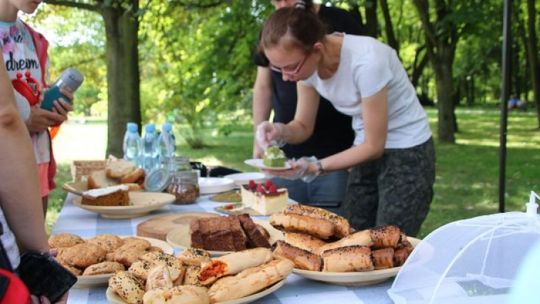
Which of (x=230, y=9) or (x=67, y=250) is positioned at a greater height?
(x=230, y=9)

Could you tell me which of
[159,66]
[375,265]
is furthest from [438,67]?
[375,265]

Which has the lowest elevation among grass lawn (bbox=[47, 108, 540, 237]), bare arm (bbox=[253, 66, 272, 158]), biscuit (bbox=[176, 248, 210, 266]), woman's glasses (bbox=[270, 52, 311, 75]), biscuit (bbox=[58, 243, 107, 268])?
grass lawn (bbox=[47, 108, 540, 237])

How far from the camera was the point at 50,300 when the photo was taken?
3.38 feet

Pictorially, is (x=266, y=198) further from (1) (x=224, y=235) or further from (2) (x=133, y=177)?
(2) (x=133, y=177)

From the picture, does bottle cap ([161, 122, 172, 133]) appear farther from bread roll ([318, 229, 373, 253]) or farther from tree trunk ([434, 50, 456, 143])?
tree trunk ([434, 50, 456, 143])

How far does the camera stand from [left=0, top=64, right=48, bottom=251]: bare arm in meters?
1.00

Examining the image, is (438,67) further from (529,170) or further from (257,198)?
(257,198)

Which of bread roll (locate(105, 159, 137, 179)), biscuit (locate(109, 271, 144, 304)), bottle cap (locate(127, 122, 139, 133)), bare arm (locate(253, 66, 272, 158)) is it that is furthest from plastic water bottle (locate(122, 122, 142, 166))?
biscuit (locate(109, 271, 144, 304))

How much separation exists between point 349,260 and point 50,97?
131cm

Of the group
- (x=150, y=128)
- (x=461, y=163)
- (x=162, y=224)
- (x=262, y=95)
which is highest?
(x=262, y=95)

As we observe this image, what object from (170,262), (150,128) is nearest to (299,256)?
(170,262)

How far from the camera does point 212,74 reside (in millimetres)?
8055

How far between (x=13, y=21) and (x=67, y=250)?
991 mm

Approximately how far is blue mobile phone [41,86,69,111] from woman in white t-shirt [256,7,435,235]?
765 millimetres
